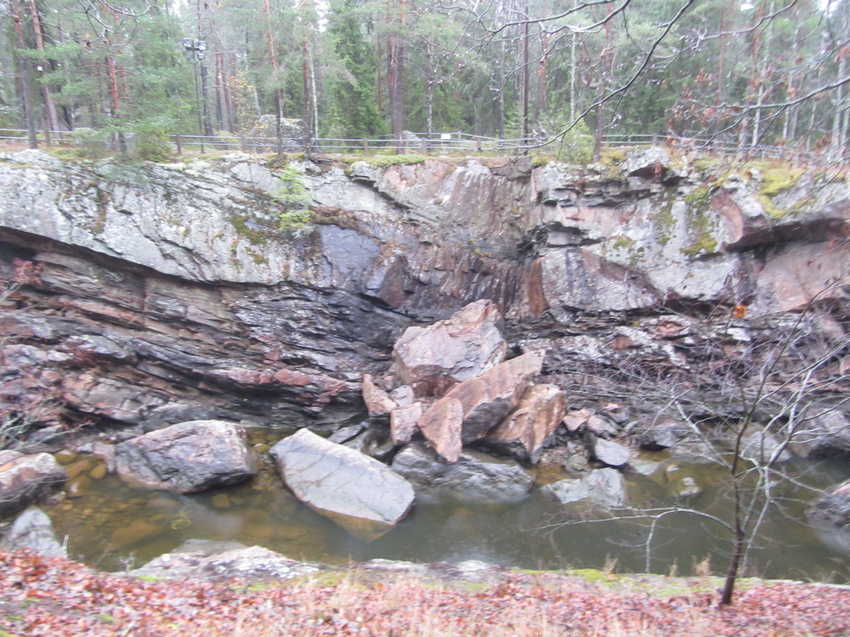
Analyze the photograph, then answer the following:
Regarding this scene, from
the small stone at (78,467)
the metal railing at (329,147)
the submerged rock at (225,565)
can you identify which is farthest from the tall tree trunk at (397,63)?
the submerged rock at (225,565)

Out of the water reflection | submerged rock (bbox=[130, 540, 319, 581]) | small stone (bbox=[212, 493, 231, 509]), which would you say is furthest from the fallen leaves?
small stone (bbox=[212, 493, 231, 509])

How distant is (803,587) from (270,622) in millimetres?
7007

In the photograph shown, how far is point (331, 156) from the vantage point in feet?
59.7

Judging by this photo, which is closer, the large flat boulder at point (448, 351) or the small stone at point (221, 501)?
the small stone at point (221, 501)

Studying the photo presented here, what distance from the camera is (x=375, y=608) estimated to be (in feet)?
20.4

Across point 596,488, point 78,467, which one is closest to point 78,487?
point 78,467

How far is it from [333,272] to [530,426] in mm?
7475

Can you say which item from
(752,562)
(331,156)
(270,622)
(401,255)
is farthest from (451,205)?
(270,622)

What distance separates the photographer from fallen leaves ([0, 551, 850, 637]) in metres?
5.17

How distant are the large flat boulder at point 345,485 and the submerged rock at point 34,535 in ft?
14.6

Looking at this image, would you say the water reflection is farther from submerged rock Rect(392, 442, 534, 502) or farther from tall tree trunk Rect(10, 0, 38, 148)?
tall tree trunk Rect(10, 0, 38, 148)

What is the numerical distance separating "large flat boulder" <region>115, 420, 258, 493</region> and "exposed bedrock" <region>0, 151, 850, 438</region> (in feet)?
8.00

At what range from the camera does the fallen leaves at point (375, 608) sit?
5.17 meters

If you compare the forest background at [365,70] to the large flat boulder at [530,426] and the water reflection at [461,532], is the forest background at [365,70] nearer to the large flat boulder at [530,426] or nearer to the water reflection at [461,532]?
the large flat boulder at [530,426]
